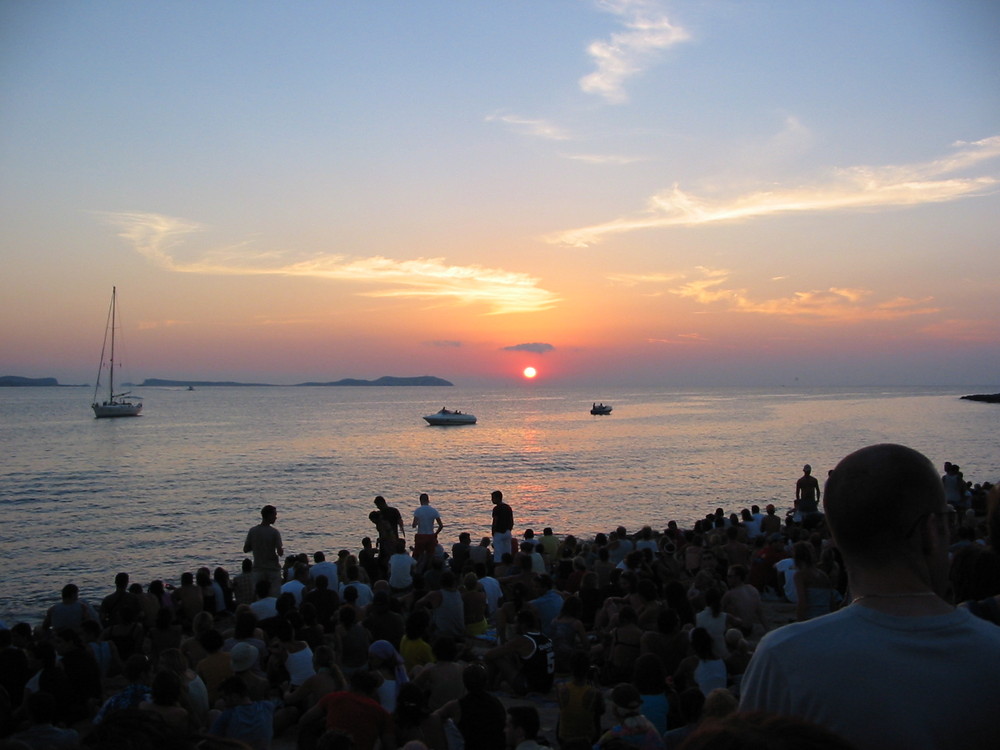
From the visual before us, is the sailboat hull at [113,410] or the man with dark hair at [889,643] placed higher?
the man with dark hair at [889,643]

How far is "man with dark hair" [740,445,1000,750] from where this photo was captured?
6.25ft

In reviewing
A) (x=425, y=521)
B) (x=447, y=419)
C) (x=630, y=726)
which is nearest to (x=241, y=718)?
(x=630, y=726)

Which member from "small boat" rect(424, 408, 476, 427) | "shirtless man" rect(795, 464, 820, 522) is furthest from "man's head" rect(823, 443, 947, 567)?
"small boat" rect(424, 408, 476, 427)

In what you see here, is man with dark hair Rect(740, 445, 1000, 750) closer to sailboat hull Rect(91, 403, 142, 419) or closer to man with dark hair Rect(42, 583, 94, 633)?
man with dark hair Rect(42, 583, 94, 633)

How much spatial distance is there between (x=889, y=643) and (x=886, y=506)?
37 cm

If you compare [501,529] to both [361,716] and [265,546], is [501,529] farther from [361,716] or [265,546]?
[361,716]

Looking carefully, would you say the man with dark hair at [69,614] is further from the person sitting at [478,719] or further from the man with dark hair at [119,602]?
the person sitting at [478,719]

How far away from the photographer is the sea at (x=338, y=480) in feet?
101

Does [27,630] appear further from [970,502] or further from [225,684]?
[970,502]

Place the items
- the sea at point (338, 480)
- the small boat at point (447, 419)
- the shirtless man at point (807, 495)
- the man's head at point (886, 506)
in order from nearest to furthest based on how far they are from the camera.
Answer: the man's head at point (886, 506), the shirtless man at point (807, 495), the sea at point (338, 480), the small boat at point (447, 419)

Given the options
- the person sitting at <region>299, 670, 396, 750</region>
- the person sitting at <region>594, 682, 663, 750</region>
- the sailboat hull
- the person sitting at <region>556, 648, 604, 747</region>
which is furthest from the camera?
the sailboat hull

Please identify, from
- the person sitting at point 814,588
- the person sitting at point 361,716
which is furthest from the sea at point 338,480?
the person sitting at point 814,588

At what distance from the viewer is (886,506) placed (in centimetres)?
213

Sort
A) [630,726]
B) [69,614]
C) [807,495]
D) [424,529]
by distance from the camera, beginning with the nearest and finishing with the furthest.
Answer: [630,726], [69,614], [424,529], [807,495]
